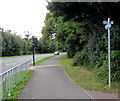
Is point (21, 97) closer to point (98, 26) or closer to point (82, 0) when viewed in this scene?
point (82, 0)

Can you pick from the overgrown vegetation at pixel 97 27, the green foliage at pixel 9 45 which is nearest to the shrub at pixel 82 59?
the overgrown vegetation at pixel 97 27

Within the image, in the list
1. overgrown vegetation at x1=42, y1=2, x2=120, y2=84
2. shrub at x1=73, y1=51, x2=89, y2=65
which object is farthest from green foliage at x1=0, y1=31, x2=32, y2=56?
overgrown vegetation at x1=42, y1=2, x2=120, y2=84

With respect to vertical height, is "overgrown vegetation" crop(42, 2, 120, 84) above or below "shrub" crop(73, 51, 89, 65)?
above

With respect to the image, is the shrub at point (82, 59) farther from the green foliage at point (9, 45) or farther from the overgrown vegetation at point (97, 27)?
the green foliage at point (9, 45)

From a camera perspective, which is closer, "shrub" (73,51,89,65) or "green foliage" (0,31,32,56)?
"shrub" (73,51,89,65)

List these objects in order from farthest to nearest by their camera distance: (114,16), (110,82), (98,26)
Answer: (98,26) < (114,16) < (110,82)

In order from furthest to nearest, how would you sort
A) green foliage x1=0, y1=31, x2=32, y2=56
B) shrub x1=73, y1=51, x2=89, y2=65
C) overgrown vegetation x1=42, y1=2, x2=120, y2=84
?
green foliage x1=0, y1=31, x2=32, y2=56, shrub x1=73, y1=51, x2=89, y2=65, overgrown vegetation x1=42, y1=2, x2=120, y2=84

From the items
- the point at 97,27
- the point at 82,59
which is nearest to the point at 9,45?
the point at 82,59

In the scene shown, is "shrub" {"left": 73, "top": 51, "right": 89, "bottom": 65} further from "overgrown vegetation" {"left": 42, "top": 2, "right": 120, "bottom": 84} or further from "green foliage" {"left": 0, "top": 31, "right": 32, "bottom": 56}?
"green foliage" {"left": 0, "top": 31, "right": 32, "bottom": 56}

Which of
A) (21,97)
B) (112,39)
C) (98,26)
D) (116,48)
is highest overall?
(98,26)

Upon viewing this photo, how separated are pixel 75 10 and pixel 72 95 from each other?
5.26m

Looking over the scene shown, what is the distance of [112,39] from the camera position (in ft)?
17.9

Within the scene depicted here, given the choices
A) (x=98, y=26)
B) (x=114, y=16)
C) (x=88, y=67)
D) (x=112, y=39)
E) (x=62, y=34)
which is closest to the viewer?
(x=112, y=39)

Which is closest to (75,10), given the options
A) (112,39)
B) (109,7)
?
(109,7)
